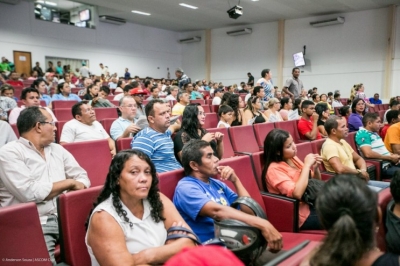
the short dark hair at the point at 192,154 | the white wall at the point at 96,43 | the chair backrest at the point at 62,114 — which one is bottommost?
the short dark hair at the point at 192,154

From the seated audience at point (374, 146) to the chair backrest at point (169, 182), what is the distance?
2.37 m

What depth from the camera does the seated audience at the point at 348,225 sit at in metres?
0.84

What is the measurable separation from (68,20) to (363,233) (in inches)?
524

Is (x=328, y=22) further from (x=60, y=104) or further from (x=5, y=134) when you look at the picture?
(x=5, y=134)

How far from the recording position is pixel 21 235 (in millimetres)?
1202

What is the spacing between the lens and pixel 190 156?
5.47 ft

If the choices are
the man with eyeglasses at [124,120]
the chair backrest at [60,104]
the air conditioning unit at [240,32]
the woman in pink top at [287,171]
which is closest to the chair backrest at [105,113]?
the man with eyeglasses at [124,120]

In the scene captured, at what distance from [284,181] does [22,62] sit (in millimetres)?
11375

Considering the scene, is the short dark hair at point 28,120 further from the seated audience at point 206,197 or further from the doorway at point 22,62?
the doorway at point 22,62

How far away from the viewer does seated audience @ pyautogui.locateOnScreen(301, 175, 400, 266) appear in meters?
0.84

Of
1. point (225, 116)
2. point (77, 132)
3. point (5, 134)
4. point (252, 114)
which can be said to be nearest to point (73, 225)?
point (5, 134)

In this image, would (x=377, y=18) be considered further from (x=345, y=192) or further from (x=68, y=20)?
(x=345, y=192)

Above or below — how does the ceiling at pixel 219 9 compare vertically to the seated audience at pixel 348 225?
above

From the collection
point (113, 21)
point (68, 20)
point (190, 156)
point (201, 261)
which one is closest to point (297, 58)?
point (113, 21)
